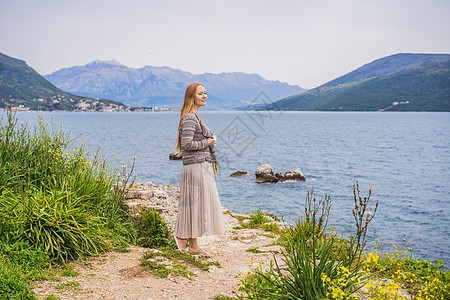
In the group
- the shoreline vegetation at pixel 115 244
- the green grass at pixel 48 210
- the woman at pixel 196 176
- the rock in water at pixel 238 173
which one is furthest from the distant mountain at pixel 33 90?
the woman at pixel 196 176

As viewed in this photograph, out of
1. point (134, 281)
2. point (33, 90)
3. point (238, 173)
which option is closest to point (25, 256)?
point (134, 281)

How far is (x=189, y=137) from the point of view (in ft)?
19.0

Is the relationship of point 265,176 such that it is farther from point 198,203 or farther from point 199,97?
point 199,97

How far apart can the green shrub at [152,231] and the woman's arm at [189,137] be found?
1936mm

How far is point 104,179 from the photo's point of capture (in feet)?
24.0

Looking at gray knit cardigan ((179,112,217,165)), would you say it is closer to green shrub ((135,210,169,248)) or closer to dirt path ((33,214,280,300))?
green shrub ((135,210,169,248))

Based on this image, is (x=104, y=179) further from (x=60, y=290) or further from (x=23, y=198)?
(x=60, y=290)

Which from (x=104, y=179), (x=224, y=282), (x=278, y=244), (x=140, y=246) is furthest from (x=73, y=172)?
(x=278, y=244)

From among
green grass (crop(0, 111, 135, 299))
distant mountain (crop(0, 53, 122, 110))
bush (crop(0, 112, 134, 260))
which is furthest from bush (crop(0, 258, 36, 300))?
distant mountain (crop(0, 53, 122, 110))

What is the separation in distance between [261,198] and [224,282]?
1744 centimetres

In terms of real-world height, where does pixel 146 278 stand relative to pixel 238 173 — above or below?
above

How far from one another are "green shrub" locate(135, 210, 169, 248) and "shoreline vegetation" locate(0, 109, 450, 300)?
2 centimetres

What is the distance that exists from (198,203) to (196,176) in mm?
504

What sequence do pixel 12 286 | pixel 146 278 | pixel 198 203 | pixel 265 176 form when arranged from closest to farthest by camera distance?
pixel 12 286 → pixel 146 278 → pixel 198 203 → pixel 265 176
